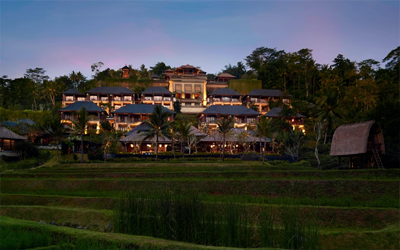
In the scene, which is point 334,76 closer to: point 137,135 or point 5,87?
point 137,135

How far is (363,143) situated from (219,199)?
16.6m

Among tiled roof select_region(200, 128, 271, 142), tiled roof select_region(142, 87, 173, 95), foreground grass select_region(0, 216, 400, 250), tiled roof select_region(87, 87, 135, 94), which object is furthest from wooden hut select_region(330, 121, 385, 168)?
tiled roof select_region(87, 87, 135, 94)

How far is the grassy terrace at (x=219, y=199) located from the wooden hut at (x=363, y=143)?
13.7 feet

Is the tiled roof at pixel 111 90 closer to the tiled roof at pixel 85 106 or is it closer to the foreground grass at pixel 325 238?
the tiled roof at pixel 85 106

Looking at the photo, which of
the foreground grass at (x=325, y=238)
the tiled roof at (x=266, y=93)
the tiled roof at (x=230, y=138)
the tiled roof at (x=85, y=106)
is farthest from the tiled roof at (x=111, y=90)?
the foreground grass at (x=325, y=238)

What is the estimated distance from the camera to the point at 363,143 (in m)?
28.8

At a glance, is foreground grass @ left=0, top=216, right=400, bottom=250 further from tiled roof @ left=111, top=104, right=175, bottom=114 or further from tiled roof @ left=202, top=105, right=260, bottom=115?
tiled roof @ left=202, top=105, right=260, bottom=115

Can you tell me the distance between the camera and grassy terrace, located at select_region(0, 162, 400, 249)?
12859mm

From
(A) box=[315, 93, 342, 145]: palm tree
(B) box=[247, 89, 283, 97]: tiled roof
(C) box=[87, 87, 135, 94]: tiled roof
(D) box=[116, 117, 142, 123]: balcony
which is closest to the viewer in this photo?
(A) box=[315, 93, 342, 145]: palm tree

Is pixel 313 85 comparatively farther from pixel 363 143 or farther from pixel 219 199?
pixel 219 199

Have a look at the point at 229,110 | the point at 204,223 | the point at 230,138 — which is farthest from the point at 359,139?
the point at 229,110

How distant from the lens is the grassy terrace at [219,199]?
42.2ft

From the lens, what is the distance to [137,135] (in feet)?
165

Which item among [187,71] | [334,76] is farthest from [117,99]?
[334,76]
